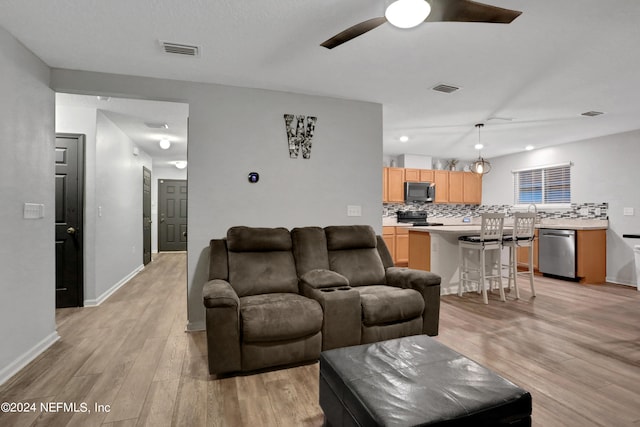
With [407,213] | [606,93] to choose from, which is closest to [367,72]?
[606,93]

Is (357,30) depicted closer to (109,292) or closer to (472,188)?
(109,292)

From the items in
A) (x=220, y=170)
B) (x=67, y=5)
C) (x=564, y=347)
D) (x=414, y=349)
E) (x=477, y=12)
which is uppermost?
(x=67, y=5)

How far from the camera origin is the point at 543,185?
6.35 meters

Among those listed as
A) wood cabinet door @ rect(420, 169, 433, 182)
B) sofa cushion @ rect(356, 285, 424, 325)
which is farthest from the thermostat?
wood cabinet door @ rect(420, 169, 433, 182)

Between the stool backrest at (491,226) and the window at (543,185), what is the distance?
2.92 metres

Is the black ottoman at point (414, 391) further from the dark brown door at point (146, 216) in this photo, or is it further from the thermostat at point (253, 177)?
the dark brown door at point (146, 216)

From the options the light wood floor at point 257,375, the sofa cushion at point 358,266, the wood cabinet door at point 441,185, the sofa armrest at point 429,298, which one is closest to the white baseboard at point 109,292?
the light wood floor at point 257,375

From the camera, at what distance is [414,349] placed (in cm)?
173

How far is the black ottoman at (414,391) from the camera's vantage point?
1.21 meters

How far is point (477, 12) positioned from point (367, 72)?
1.37 m

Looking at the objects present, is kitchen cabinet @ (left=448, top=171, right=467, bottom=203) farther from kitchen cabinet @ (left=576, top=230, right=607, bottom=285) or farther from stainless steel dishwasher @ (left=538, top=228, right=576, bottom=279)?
kitchen cabinet @ (left=576, top=230, right=607, bottom=285)

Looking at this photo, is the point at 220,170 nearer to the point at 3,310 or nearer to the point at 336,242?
the point at 336,242

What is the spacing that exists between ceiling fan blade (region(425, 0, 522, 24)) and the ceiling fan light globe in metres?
0.06

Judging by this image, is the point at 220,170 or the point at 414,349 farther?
the point at 220,170
